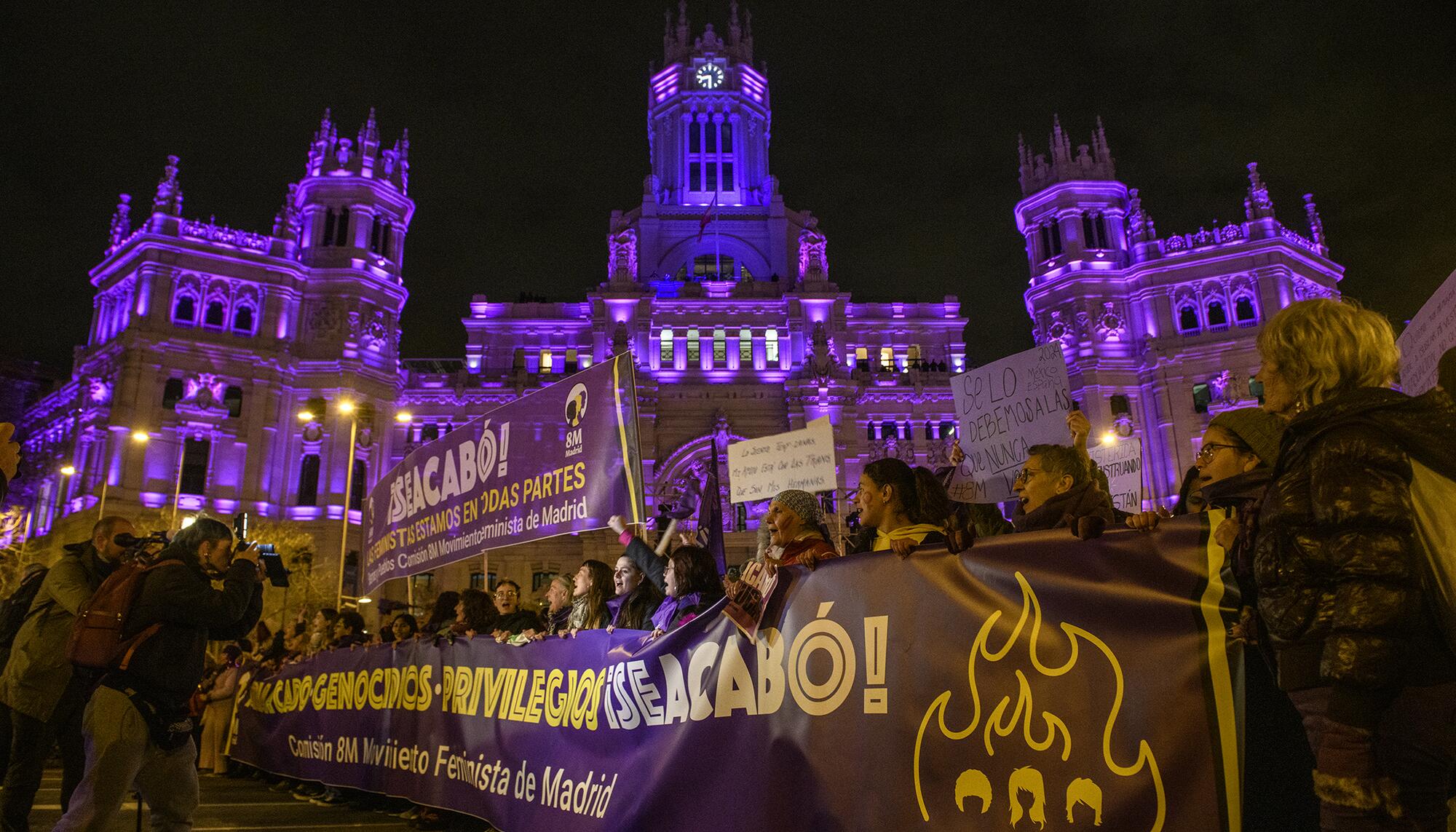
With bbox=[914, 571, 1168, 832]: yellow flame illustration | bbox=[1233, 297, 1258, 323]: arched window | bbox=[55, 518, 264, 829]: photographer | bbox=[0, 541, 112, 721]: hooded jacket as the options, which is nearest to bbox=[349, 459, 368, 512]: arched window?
bbox=[0, 541, 112, 721]: hooded jacket

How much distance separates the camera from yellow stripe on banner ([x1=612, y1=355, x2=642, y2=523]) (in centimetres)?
718

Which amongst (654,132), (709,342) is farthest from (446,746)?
(654,132)

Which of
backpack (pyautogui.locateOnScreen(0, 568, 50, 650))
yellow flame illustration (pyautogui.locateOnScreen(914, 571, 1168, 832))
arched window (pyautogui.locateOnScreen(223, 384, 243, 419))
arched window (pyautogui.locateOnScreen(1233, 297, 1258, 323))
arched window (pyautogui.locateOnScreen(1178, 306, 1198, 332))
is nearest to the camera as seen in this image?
yellow flame illustration (pyautogui.locateOnScreen(914, 571, 1168, 832))

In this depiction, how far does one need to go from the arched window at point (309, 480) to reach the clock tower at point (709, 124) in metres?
27.0

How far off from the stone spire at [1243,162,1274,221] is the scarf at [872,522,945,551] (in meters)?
52.4

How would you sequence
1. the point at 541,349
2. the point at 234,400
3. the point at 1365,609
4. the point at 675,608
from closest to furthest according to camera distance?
the point at 1365,609 → the point at 675,608 → the point at 234,400 → the point at 541,349

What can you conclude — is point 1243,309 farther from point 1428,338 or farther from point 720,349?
point 1428,338

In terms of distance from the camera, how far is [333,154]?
5106 cm

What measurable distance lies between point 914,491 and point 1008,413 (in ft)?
13.1

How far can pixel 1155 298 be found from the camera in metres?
47.9

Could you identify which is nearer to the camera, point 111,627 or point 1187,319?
point 111,627

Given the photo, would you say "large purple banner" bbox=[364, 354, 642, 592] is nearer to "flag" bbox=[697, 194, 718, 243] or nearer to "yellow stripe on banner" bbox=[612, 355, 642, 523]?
"yellow stripe on banner" bbox=[612, 355, 642, 523]

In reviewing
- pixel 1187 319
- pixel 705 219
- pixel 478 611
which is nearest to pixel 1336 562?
pixel 478 611

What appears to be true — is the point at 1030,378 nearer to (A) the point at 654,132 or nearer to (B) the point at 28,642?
(B) the point at 28,642
